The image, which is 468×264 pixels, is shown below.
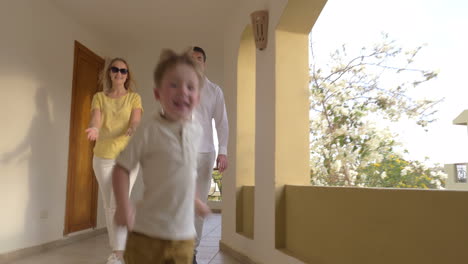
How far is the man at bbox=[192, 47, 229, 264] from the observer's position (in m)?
2.61

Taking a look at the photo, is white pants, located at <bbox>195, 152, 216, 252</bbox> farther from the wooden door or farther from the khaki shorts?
the wooden door

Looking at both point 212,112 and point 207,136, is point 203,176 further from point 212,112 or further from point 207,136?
point 212,112

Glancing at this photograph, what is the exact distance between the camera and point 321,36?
4199 millimetres

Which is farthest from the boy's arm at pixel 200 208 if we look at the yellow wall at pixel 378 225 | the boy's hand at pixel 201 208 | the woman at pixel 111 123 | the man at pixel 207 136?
the woman at pixel 111 123

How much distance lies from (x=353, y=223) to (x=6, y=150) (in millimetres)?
2805

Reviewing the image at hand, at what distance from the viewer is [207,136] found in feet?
9.10

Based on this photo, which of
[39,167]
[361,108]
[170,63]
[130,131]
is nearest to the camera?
[170,63]

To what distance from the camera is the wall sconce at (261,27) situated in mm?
2990

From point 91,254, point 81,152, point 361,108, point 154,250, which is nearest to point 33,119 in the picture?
point 81,152

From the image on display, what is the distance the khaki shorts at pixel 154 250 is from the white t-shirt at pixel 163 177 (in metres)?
0.02

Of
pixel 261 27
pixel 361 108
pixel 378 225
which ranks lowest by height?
pixel 378 225

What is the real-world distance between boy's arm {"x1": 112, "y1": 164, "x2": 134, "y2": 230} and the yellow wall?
1.00 m

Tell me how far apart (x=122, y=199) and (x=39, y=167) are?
3177mm

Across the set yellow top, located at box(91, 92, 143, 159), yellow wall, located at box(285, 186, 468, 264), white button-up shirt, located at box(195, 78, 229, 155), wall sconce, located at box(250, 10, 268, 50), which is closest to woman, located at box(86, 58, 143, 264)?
yellow top, located at box(91, 92, 143, 159)
